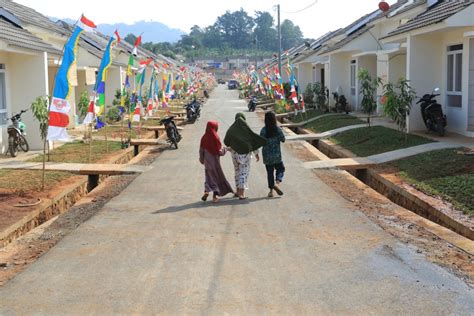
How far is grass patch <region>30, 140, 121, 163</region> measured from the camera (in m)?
15.5

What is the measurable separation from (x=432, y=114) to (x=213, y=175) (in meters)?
8.80

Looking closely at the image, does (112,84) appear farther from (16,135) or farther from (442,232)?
(442,232)

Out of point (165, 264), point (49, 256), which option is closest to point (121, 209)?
point (49, 256)

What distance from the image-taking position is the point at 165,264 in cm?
644

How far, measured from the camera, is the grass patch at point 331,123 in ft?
76.9

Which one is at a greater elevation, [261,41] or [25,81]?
[261,41]

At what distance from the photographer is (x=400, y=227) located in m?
8.31

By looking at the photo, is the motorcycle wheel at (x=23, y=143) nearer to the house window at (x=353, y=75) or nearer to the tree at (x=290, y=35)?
the house window at (x=353, y=75)

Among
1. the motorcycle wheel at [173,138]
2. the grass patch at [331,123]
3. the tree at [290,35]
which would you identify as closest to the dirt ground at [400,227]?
the motorcycle wheel at [173,138]

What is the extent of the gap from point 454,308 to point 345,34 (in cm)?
3078

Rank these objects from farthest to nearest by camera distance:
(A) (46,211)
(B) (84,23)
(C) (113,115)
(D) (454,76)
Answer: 1. (C) (113,115)
2. (D) (454,76)
3. (B) (84,23)
4. (A) (46,211)

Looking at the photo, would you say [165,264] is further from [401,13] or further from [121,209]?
[401,13]

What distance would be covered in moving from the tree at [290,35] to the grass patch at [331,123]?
139 meters

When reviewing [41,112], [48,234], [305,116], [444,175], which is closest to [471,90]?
[444,175]
